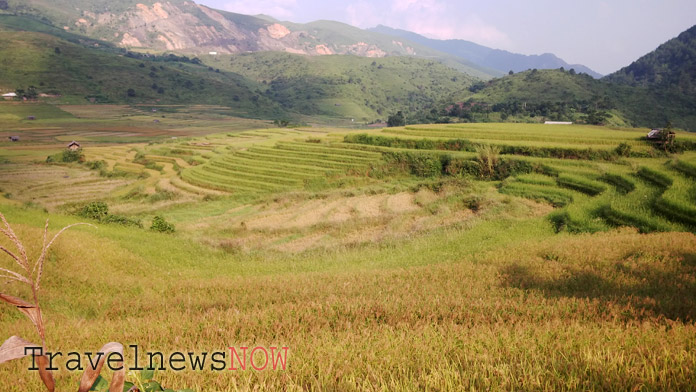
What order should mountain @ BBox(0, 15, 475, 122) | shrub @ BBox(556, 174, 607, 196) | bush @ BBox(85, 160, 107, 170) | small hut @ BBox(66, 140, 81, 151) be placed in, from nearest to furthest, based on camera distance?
shrub @ BBox(556, 174, 607, 196) → bush @ BBox(85, 160, 107, 170) → small hut @ BBox(66, 140, 81, 151) → mountain @ BBox(0, 15, 475, 122)

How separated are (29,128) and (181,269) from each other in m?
73.3

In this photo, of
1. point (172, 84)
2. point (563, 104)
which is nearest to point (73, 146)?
point (172, 84)

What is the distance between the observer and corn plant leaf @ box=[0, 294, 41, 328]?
1.17m

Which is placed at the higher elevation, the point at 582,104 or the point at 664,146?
the point at 582,104

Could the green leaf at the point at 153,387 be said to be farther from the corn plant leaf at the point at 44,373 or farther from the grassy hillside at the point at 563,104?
the grassy hillside at the point at 563,104

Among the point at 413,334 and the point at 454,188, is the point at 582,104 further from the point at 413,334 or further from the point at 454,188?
the point at 413,334

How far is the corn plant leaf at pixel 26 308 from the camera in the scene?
3.83 ft

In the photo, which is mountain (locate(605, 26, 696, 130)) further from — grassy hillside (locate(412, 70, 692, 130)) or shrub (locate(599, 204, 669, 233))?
shrub (locate(599, 204, 669, 233))

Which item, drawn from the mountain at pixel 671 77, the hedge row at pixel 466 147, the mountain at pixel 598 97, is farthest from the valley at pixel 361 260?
the mountain at pixel 671 77

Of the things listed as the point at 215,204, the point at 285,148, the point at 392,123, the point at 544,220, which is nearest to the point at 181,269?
the point at 544,220

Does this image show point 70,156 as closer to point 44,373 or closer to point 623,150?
point 44,373

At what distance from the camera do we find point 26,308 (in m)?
1.26

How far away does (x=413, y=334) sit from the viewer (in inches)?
155

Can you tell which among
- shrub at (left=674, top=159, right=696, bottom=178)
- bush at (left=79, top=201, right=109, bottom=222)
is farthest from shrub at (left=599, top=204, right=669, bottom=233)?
bush at (left=79, top=201, right=109, bottom=222)
